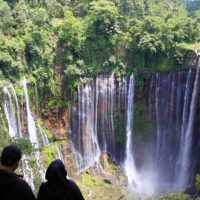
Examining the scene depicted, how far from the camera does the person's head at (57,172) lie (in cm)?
359

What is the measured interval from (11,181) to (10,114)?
17179 mm

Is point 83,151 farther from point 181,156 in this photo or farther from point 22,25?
point 22,25

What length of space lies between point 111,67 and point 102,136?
4491 mm

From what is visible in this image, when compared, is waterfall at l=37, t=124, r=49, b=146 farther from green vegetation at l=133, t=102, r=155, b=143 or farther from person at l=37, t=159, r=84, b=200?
person at l=37, t=159, r=84, b=200

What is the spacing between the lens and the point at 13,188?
11.6ft

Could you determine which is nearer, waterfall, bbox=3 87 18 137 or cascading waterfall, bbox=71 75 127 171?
waterfall, bbox=3 87 18 137

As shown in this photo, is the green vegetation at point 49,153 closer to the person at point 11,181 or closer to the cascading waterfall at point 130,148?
the cascading waterfall at point 130,148

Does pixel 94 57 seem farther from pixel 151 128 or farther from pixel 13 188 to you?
pixel 13 188

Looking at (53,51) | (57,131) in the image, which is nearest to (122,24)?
(53,51)

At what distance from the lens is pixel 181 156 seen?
23.7 meters

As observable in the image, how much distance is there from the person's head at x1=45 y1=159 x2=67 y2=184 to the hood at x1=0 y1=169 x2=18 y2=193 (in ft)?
1.06

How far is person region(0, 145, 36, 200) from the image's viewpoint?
354 centimetres

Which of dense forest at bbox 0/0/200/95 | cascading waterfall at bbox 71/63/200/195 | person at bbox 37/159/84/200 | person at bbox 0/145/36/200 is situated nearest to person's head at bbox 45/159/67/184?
person at bbox 37/159/84/200

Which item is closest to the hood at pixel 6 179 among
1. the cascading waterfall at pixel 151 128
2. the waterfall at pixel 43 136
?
the waterfall at pixel 43 136
